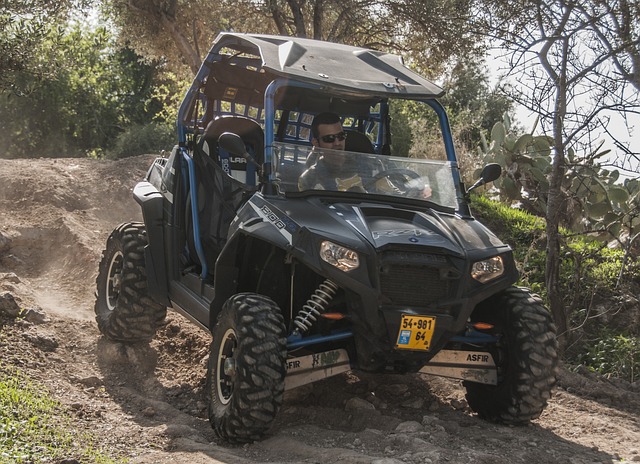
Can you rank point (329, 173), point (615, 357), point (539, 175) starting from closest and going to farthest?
1. point (329, 173)
2. point (615, 357)
3. point (539, 175)

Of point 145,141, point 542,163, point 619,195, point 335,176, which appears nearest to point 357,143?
point 335,176

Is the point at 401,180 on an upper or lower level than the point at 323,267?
upper

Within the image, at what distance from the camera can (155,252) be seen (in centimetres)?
715

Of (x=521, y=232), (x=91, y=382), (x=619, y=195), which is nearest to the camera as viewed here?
(x=91, y=382)

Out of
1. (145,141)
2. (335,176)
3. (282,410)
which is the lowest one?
(145,141)

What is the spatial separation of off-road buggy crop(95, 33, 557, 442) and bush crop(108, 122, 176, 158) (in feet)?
46.2

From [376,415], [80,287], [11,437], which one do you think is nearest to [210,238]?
[376,415]

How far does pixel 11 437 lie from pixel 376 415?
2.17 meters

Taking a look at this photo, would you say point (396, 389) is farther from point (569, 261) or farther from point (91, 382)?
point (569, 261)

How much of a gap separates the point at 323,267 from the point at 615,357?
4.40 m

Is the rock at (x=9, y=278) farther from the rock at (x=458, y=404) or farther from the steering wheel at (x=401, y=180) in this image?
the rock at (x=458, y=404)

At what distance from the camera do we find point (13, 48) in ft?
29.1

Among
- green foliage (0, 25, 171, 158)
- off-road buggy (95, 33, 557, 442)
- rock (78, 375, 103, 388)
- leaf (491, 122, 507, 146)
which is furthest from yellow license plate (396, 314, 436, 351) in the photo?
green foliage (0, 25, 171, 158)

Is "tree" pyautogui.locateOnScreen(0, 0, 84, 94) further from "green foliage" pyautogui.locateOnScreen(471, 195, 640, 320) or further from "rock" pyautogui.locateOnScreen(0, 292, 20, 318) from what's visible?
"green foliage" pyautogui.locateOnScreen(471, 195, 640, 320)
